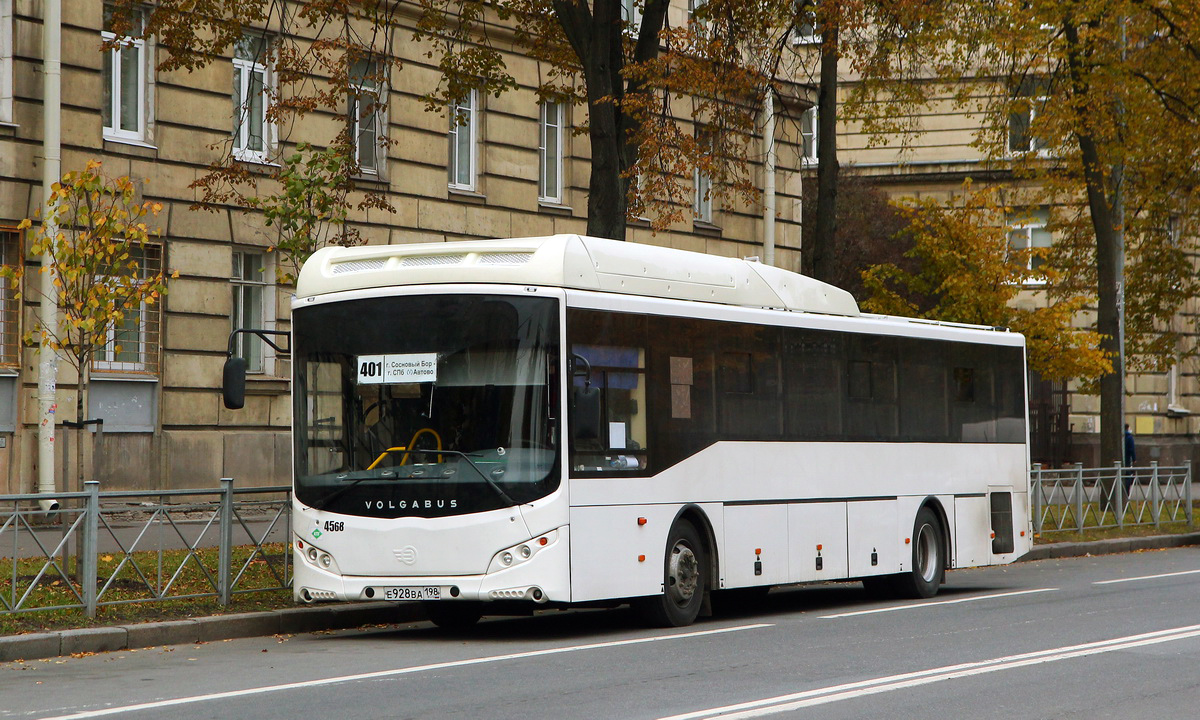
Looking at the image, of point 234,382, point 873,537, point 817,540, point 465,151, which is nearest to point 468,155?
point 465,151

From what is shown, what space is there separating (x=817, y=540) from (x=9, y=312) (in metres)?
12.0

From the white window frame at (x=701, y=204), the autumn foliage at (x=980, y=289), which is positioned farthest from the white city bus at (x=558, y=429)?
the white window frame at (x=701, y=204)

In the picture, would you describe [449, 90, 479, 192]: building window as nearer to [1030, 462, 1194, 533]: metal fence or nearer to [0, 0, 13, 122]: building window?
[0, 0, 13, 122]: building window

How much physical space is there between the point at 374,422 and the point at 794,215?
24550 mm

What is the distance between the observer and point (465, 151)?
92.5 ft

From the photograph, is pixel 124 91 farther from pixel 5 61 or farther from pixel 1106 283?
pixel 1106 283

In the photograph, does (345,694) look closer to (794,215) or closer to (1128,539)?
(1128,539)

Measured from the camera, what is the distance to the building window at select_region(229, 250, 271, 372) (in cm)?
2481

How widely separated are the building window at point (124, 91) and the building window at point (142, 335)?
1.67 meters

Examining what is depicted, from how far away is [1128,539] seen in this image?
2512 centimetres

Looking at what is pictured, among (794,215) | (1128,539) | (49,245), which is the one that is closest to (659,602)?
(49,245)

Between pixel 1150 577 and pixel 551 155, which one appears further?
pixel 551 155

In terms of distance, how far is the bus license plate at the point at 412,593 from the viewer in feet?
39.9

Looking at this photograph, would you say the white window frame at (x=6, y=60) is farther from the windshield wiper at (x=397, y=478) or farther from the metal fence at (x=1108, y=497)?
the metal fence at (x=1108, y=497)
